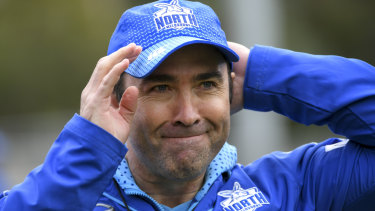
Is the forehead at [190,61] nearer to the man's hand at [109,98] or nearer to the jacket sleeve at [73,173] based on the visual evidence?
the man's hand at [109,98]

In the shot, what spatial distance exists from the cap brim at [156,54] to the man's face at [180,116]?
0.06 meters

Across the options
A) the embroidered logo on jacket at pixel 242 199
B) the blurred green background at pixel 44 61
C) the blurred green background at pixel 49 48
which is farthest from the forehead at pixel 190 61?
the blurred green background at pixel 49 48

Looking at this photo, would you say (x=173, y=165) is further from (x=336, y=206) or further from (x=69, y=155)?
(x=336, y=206)

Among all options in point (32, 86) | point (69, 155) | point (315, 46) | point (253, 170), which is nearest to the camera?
point (69, 155)

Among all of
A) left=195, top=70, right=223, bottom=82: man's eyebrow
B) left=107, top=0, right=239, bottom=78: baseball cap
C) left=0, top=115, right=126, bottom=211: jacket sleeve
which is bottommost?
left=0, top=115, right=126, bottom=211: jacket sleeve

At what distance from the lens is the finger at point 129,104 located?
2.04 m

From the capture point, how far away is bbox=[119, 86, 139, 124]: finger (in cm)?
204

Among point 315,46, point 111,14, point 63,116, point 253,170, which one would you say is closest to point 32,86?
point 63,116

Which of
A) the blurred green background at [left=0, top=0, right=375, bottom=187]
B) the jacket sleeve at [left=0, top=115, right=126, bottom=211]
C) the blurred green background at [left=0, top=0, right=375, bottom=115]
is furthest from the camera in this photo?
the blurred green background at [left=0, top=0, right=375, bottom=115]

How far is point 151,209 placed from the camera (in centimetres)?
219

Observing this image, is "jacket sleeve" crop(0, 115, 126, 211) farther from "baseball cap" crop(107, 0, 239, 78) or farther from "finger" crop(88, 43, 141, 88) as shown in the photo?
"baseball cap" crop(107, 0, 239, 78)

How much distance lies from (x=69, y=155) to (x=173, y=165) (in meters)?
0.49

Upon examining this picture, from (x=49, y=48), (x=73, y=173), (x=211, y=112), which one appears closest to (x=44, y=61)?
(x=49, y=48)

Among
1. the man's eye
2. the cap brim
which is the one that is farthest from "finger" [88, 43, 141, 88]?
the man's eye
